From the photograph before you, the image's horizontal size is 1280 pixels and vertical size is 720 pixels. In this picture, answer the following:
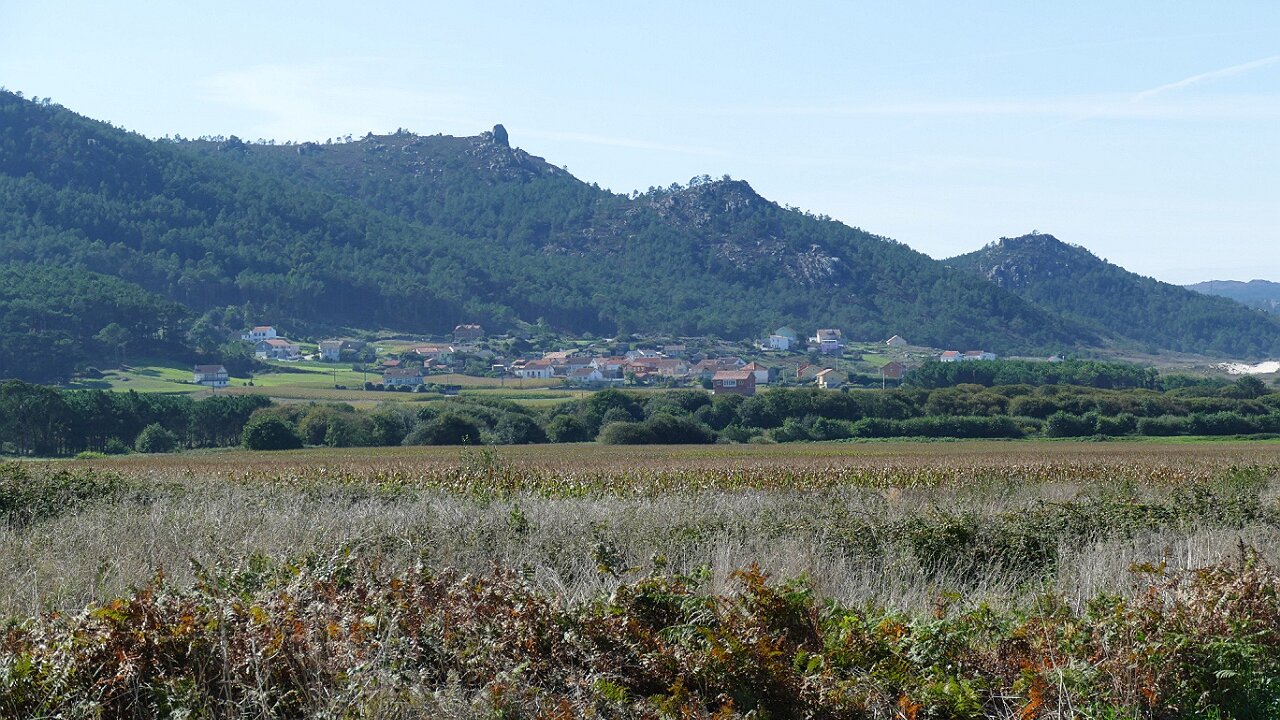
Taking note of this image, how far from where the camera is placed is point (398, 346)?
13262cm

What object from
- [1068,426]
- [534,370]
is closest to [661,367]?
[534,370]

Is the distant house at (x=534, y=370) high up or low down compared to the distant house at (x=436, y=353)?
down

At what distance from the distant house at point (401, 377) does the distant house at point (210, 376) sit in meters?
13.6

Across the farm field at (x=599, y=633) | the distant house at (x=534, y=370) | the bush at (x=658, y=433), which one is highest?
the farm field at (x=599, y=633)

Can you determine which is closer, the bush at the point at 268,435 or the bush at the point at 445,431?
the bush at the point at 268,435

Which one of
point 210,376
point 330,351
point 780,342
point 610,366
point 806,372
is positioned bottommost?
point 210,376

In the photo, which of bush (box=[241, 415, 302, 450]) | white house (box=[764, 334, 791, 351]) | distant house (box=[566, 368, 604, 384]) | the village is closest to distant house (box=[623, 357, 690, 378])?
the village

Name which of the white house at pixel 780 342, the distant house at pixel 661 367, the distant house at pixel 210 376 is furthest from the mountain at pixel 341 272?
the distant house at pixel 210 376

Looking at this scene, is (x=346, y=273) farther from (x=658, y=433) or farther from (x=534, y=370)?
(x=658, y=433)

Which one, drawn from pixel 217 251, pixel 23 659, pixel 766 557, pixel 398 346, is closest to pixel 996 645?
pixel 766 557

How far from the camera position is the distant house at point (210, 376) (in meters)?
89.1

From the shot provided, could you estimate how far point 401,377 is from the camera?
10119 centimetres

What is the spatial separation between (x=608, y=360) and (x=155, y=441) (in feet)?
237

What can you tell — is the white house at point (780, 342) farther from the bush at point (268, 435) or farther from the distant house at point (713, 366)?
the bush at point (268, 435)
